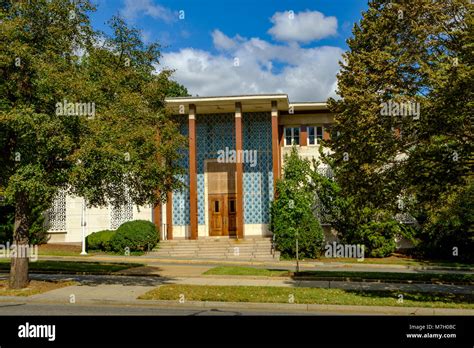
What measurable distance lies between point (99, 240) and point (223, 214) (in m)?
8.07

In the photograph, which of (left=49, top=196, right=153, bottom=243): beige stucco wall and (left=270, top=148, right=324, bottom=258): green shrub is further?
(left=49, top=196, right=153, bottom=243): beige stucco wall

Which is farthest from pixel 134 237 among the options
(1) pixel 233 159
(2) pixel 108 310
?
(2) pixel 108 310

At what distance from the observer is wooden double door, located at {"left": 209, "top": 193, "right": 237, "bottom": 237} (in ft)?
105

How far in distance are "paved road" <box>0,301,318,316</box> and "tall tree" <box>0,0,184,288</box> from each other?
2761mm

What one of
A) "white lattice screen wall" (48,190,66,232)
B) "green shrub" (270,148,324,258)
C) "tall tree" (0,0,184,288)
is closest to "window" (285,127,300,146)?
"green shrub" (270,148,324,258)

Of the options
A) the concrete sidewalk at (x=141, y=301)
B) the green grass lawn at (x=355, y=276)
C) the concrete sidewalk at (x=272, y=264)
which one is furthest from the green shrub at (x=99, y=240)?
the concrete sidewalk at (x=141, y=301)

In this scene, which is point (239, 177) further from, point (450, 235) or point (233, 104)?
point (450, 235)

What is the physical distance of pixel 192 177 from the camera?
3025 cm

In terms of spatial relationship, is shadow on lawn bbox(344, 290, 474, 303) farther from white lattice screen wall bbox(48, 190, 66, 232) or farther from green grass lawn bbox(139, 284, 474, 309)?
white lattice screen wall bbox(48, 190, 66, 232)

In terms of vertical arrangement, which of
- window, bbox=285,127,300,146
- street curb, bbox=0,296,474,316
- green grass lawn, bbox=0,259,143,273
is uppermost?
window, bbox=285,127,300,146

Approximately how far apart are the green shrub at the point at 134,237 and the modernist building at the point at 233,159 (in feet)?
8.15

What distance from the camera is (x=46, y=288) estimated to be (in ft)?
46.0
